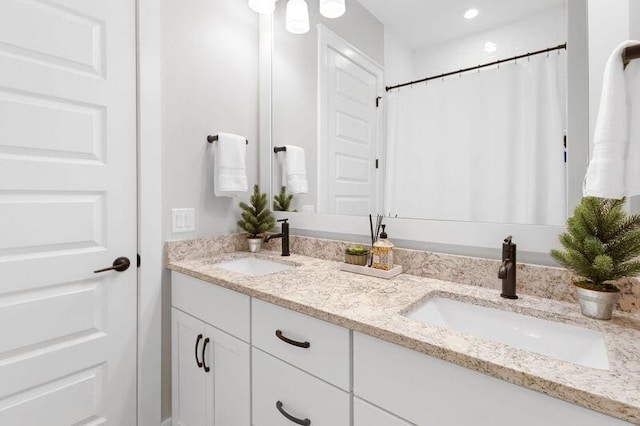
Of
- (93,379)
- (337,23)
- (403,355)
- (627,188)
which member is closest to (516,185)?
(627,188)

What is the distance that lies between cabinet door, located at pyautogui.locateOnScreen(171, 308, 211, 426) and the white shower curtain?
3.38 ft

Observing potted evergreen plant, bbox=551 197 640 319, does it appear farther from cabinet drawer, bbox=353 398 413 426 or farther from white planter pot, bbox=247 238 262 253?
white planter pot, bbox=247 238 262 253

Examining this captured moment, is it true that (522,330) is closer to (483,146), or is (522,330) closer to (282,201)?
(483,146)

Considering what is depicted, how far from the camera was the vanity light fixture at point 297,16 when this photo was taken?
1.70 m

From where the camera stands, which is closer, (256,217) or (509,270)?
(509,270)

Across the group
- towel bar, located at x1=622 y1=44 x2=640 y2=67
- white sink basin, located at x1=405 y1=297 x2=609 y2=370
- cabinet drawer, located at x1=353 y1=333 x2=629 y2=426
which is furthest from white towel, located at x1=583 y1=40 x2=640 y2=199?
cabinet drawer, located at x1=353 y1=333 x2=629 y2=426

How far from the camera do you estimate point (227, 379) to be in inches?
48.3

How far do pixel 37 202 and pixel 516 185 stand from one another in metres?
1.75

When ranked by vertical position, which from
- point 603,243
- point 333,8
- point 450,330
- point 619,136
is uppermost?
point 333,8

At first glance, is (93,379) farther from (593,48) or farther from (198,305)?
(593,48)

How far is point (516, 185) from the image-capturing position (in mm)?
1132

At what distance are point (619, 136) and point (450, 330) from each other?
0.61 metres

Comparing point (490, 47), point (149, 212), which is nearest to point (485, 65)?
point (490, 47)

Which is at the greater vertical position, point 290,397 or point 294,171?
point 294,171
